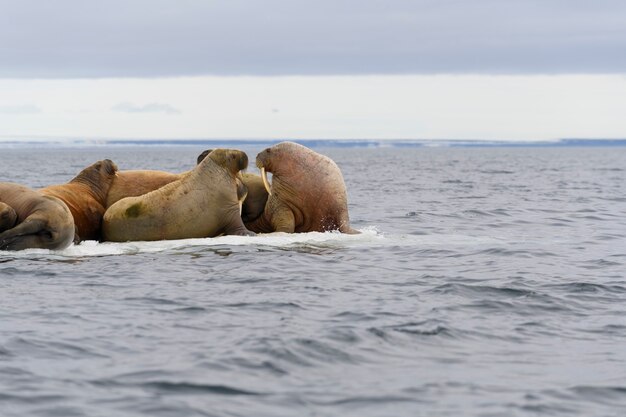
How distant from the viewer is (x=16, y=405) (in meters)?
7.18

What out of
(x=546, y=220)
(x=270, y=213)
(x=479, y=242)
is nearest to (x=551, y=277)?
(x=479, y=242)

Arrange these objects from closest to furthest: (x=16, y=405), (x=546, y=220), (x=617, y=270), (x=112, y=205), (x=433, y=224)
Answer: (x=16, y=405)
(x=617, y=270)
(x=112, y=205)
(x=433, y=224)
(x=546, y=220)

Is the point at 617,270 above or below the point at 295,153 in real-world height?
below

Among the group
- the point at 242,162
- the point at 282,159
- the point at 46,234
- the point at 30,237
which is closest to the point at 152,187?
the point at 242,162

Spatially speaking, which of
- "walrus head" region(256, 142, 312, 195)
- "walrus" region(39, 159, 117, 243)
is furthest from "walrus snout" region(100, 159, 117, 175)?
"walrus head" region(256, 142, 312, 195)

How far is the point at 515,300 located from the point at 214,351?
4.03 metres

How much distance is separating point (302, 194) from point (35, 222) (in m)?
4.51

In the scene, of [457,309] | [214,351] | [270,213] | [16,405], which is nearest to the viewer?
[16,405]

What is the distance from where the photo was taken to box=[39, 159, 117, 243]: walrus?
15.3m

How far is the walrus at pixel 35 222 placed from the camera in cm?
1402

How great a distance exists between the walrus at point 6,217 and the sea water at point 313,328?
15.5 inches

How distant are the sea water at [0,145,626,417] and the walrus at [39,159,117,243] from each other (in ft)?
2.40

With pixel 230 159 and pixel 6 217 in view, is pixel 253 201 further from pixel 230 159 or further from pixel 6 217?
pixel 6 217

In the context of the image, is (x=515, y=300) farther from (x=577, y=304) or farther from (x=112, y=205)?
(x=112, y=205)
